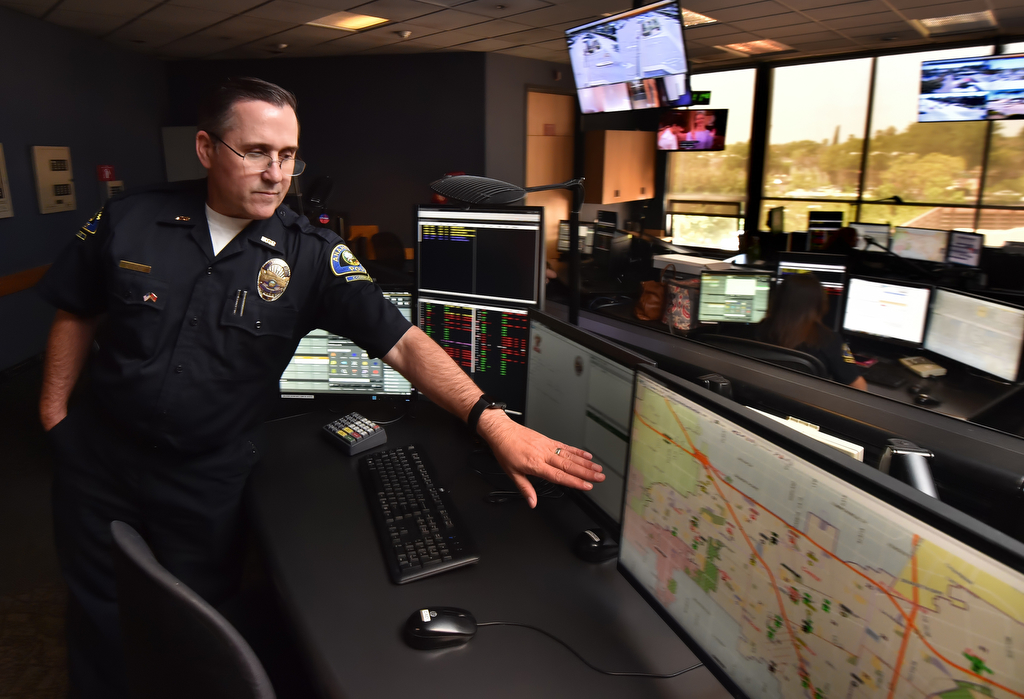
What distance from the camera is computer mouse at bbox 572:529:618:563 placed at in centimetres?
128

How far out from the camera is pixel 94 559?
1.53 metres

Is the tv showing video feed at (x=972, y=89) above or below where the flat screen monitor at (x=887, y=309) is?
above

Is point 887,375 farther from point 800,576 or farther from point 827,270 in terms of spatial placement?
point 800,576

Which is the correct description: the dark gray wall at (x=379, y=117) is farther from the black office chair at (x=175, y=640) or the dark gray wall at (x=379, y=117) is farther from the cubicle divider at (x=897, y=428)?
the black office chair at (x=175, y=640)

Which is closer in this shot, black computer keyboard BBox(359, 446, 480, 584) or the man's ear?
black computer keyboard BBox(359, 446, 480, 584)

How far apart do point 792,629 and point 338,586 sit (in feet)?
2.64

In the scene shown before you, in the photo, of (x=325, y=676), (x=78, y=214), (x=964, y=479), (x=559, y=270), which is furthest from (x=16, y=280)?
(x=964, y=479)

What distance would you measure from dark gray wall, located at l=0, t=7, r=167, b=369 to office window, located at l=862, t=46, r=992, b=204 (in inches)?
318

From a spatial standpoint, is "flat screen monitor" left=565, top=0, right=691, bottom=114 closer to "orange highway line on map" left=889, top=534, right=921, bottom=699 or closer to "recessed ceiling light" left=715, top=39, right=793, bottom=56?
"recessed ceiling light" left=715, top=39, right=793, bottom=56

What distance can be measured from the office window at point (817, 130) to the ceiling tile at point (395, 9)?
476 cm

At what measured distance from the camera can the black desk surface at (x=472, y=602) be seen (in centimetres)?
97

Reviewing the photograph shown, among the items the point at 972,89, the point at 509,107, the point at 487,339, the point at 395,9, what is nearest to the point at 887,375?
the point at 487,339

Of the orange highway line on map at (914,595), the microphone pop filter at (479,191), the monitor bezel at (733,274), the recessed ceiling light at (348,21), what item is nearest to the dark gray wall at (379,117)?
the recessed ceiling light at (348,21)

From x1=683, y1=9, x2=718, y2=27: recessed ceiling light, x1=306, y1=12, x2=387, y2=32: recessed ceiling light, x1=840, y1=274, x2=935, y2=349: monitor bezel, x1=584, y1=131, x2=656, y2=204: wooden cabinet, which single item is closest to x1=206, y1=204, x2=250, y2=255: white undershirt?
x1=840, y1=274, x2=935, y2=349: monitor bezel
